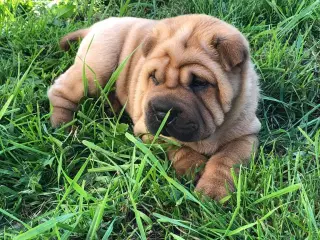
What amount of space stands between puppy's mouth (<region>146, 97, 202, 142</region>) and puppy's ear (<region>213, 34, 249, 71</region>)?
39cm

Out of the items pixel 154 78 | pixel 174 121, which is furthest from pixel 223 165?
pixel 154 78

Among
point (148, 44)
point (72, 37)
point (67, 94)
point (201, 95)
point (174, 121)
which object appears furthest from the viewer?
point (72, 37)

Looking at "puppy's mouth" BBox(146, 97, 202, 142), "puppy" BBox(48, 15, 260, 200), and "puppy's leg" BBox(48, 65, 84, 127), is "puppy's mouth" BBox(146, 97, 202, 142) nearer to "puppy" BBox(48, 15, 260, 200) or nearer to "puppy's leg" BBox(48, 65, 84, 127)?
"puppy" BBox(48, 15, 260, 200)

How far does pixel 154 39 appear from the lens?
3.43 meters

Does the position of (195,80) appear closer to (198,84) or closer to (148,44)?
(198,84)

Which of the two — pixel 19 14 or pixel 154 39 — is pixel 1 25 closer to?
pixel 19 14

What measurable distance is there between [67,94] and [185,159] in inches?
44.0

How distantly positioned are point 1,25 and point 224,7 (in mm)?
1999

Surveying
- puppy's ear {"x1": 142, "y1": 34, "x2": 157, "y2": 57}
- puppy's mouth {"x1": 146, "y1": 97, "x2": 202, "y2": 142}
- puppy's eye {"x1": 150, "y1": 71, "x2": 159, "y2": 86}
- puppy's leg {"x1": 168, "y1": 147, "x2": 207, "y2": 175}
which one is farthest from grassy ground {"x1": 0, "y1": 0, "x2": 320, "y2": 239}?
puppy's ear {"x1": 142, "y1": 34, "x2": 157, "y2": 57}

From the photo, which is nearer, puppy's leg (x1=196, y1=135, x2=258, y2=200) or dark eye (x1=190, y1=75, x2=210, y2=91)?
puppy's leg (x1=196, y1=135, x2=258, y2=200)

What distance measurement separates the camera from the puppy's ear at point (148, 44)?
11.3 ft

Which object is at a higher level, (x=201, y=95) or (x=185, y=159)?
(x=201, y=95)

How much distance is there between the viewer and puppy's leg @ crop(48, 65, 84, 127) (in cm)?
393

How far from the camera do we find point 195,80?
3184mm
